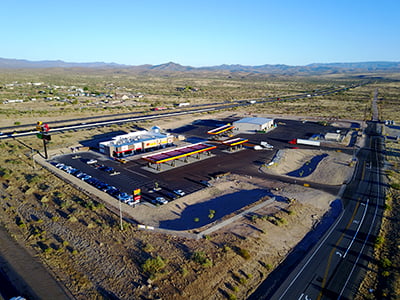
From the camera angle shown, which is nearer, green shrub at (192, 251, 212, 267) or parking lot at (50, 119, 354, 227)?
green shrub at (192, 251, 212, 267)

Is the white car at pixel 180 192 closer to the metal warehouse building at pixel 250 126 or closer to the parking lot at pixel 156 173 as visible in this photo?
the parking lot at pixel 156 173

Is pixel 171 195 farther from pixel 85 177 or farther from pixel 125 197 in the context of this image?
pixel 85 177

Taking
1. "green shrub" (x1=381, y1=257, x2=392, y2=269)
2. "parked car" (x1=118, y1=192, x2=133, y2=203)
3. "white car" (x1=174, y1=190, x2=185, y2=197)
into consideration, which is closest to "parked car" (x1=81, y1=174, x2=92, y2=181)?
"parked car" (x1=118, y1=192, x2=133, y2=203)

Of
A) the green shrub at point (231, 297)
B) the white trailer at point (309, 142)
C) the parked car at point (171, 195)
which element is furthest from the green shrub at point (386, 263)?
the white trailer at point (309, 142)

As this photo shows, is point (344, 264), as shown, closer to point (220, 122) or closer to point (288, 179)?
point (288, 179)

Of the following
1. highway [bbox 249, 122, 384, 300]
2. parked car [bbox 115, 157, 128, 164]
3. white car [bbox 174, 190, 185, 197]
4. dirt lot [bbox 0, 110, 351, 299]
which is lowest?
highway [bbox 249, 122, 384, 300]

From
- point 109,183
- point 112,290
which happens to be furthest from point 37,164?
point 112,290

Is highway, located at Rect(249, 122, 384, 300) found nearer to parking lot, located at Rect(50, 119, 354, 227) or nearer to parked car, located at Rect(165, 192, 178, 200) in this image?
parking lot, located at Rect(50, 119, 354, 227)
